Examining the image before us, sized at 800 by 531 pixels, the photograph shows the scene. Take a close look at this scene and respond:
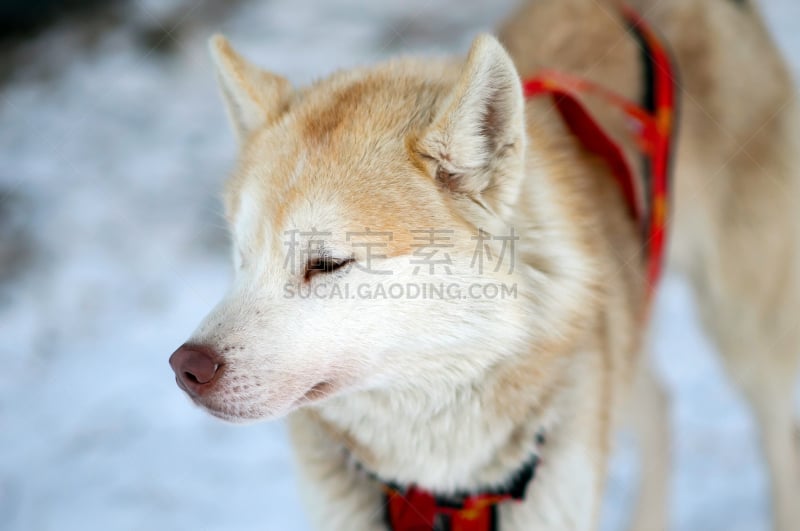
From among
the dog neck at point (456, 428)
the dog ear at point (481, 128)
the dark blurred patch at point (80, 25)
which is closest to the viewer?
the dog ear at point (481, 128)

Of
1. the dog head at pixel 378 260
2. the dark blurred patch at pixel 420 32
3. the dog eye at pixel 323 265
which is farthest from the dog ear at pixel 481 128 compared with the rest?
the dark blurred patch at pixel 420 32

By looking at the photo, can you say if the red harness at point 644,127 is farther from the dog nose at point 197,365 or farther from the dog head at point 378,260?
the dog nose at point 197,365

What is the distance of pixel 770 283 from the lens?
2.70 meters

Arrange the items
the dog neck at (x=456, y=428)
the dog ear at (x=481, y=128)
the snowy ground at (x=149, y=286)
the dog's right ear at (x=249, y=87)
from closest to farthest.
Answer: the dog ear at (x=481, y=128)
the dog neck at (x=456, y=428)
the dog's right ear at (x=249, y=87)
the snowy ground at (x=149, y=286)

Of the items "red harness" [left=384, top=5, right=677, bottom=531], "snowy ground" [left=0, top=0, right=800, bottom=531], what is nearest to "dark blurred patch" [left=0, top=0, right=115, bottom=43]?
"snowy ground" [left=0, top=0, right=800, bottom=531]

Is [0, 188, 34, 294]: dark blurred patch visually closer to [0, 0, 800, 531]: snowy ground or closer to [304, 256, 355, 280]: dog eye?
[0, 0, 800, 531]: snowy ground

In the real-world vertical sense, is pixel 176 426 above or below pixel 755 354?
below

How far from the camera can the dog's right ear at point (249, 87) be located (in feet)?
6.62

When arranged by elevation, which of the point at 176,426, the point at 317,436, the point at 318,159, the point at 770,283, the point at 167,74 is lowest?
the point at 176,426

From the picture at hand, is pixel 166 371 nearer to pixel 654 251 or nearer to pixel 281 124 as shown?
pixel 281 124

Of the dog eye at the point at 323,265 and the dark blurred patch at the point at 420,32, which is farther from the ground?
the dark blurred patch at the point at 420,32

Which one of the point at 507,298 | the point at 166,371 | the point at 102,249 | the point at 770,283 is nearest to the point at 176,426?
the point at 166,371

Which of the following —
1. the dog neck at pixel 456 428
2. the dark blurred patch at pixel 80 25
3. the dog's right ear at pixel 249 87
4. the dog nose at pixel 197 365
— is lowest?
the dog neck at pixel 456 428

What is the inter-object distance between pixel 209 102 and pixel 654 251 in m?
3.92
